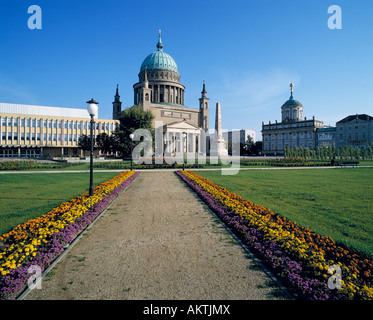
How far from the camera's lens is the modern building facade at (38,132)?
63781 mm

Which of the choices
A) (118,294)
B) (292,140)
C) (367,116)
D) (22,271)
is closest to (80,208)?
(22,271)

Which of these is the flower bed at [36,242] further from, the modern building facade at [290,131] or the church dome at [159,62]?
the modern building facade at [290,131]

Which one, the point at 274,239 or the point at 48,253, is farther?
the point at 274,239

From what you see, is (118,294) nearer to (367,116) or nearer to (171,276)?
(171,276)

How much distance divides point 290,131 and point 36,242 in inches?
4186

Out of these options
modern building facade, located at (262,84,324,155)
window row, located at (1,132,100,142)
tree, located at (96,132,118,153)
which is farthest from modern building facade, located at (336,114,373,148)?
window row, located at (1,132,100,142)

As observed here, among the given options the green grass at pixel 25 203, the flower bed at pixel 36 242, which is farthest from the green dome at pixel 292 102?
the flower bed at pixel 36 242

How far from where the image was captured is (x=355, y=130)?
79.4m

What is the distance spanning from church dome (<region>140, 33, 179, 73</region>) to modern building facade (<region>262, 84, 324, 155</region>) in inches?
2022

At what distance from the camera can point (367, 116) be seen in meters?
77.6

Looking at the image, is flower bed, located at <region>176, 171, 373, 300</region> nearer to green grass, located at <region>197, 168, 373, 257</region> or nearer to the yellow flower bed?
green grass, located at <region>197, 168, 373, 257</region>
